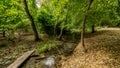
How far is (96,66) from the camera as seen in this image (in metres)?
6.87

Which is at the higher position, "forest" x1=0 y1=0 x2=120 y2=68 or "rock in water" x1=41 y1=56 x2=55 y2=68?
"forest" x1=0 y1=0 x2=120 y2=68

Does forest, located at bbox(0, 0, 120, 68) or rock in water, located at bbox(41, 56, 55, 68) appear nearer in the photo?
forest, located at bbox(0, 0, 120, 68)

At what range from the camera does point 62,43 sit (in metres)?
15.4

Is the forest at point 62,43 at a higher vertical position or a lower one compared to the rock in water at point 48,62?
higher

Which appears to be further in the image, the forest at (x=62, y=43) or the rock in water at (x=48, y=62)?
the rock in water at (x=48, y=62)

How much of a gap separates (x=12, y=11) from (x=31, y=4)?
585cm

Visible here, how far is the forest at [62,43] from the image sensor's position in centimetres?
851

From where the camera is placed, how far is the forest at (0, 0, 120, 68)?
8508 millimetres

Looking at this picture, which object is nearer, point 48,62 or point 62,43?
point 48,62

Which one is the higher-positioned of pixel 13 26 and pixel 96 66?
pixel 13 26

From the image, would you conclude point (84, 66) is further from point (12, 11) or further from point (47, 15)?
point (47, 15)

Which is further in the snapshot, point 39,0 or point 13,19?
point 39,0

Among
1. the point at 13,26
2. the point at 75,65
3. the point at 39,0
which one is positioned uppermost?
the point at 39,0

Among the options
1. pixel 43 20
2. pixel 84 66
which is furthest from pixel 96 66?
pixel 43 20
